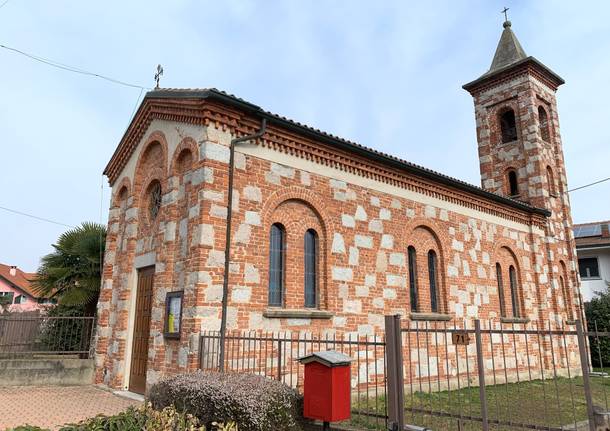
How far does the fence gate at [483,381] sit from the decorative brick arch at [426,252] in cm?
63

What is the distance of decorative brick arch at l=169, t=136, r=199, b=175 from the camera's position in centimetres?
854

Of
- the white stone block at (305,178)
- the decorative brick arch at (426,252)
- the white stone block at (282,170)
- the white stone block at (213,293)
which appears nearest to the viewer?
the white stone block at (213,293)

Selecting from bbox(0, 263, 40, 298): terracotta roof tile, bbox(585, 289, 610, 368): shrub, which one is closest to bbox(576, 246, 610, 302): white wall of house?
bbox(585, 289, 610, 368): shrub

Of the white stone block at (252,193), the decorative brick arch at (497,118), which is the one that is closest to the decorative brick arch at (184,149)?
the white stone block at (252,193)

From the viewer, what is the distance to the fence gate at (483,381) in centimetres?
513

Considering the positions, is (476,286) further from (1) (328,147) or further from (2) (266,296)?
(2) (266,296)

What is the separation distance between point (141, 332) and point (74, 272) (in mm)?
4302

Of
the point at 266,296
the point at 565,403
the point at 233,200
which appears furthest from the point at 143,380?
the point at 565,403

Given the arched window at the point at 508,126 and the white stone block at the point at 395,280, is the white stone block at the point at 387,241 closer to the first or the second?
the white stone block at the point at 395,280

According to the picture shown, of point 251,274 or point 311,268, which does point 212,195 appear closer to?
point 251,274

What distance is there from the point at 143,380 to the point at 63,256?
568 centimetres

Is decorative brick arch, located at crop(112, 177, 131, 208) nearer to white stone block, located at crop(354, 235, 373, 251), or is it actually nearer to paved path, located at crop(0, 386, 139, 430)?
paved path, located at crop(0, 386, 139, 430)

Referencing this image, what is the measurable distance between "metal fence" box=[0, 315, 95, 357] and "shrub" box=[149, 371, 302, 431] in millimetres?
7005

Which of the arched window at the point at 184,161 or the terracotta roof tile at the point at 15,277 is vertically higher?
the terracotta roof tile at the point at 15,277
